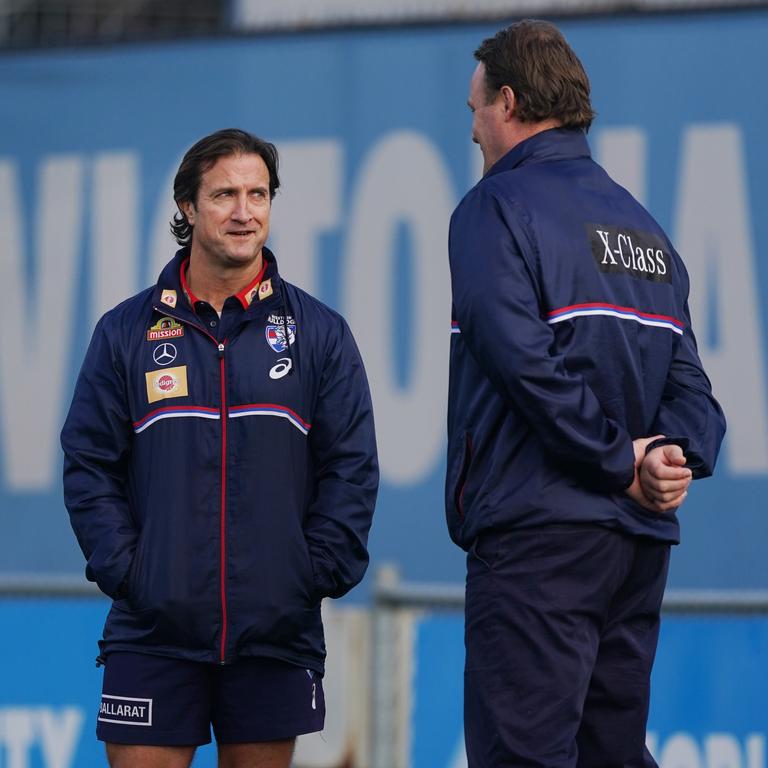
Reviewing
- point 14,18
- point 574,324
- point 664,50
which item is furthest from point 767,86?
point 14,18

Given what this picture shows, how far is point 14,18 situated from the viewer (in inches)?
325

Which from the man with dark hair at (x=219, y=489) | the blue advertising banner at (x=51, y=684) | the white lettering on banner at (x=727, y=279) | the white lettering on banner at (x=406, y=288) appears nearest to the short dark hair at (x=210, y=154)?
the man with dark hair at (x=219, y=489)

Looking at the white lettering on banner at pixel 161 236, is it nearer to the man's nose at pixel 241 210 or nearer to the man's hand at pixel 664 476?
the man's nose at pixel 241 210

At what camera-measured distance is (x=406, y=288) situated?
6.55 m

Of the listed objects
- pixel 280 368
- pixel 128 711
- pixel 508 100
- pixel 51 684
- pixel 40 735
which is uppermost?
pixel 508 100

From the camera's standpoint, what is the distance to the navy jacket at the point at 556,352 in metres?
3.04

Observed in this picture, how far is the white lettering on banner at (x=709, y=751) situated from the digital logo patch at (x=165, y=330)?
218cm

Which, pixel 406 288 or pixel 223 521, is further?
pixel 406 288

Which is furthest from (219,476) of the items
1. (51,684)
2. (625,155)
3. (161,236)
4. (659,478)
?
(161,236)

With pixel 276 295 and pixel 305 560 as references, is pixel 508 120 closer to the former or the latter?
pixel 276 295

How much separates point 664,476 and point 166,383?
113cm

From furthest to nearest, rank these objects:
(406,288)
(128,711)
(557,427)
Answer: (406,288)
(128,711)
(557,427)

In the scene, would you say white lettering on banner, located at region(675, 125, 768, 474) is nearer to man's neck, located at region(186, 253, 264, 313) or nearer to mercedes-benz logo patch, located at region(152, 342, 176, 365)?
man's neck, located at region(186, 253, 264, 313)

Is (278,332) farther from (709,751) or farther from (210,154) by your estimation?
(709,751)
